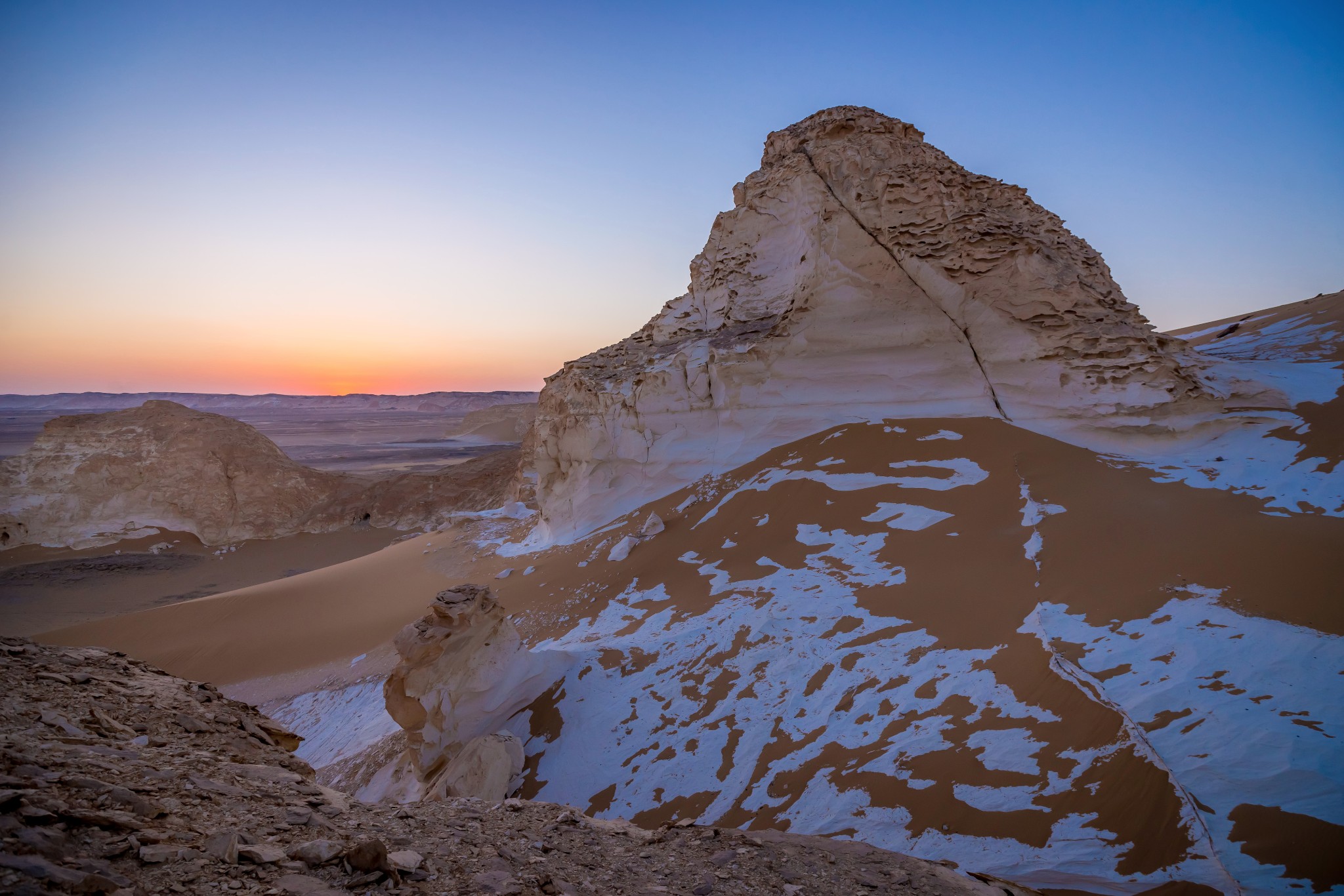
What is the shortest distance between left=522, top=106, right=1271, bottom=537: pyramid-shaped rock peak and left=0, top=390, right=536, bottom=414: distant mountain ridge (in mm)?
117889

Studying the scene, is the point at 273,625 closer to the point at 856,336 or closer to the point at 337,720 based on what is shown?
the point at 337,720

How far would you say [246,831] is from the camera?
2.49 m

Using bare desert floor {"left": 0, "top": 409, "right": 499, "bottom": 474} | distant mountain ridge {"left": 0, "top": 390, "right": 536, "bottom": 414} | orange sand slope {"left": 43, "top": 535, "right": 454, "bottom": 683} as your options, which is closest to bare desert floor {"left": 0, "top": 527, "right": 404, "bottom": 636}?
orange sand slope {"left": 43, "top": 535, "right": 454, "bottom": 683}

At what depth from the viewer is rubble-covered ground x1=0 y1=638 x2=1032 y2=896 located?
6.85 ft

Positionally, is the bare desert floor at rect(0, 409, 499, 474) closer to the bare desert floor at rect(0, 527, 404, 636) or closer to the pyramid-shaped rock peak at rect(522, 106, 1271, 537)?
the bare desert floor at rect(0, 527, 404, 636)

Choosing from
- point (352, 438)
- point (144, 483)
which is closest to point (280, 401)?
point (352, 438)

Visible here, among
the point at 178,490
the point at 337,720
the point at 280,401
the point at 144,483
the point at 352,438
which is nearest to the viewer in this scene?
the point at 337,720

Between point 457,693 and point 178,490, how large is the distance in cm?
2158

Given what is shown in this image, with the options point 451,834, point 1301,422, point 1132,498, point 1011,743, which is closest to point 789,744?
point 1011,743

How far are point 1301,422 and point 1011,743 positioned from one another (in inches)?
304

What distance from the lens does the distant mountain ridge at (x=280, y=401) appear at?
13275 cm

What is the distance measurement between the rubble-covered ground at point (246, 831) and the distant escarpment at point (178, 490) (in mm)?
20254

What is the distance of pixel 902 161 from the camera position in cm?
1130

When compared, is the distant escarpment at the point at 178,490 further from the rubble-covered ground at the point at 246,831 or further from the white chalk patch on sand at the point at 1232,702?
the white chalk patch on sand at the point at 1232,702
